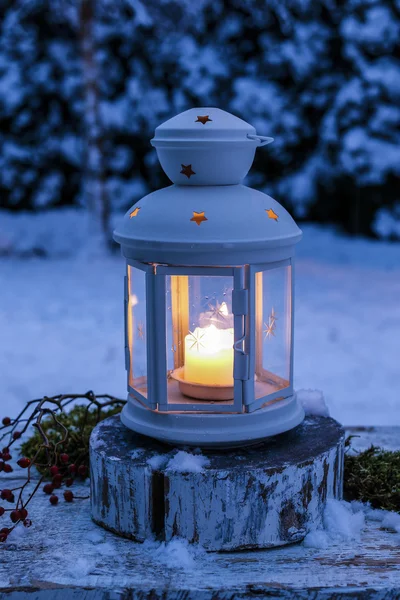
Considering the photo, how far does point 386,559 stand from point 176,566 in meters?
0.55

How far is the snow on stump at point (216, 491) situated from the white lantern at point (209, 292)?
0.21ft

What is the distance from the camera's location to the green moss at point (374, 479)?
7.59 feet

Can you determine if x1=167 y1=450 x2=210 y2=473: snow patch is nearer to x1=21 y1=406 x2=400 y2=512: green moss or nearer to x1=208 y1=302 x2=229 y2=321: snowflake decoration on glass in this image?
x1=208 y1=302 x2=229 y2=321: snowflake decoration on glass

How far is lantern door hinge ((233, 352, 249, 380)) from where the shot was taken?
208cm

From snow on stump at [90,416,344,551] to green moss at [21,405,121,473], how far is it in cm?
42

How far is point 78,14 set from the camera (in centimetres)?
829

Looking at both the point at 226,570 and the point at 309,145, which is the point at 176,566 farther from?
the point at 309,145

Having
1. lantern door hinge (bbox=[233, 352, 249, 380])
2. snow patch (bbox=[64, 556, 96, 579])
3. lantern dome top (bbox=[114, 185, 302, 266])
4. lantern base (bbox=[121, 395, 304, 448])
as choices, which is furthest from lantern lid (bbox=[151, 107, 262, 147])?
snow patch (bbox=[64, 556, 96, 579])

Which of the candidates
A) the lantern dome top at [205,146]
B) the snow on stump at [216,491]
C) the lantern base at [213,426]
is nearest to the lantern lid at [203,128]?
the lantern dome top at [205,146]

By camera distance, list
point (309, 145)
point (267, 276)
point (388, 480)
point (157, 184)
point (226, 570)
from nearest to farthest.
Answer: point (226, 570), point (267, 276), point (388, 480), point (309, 145), point (157, 184)

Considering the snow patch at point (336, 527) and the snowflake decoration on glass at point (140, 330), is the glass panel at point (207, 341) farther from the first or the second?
the snow patch at point (336, 527)

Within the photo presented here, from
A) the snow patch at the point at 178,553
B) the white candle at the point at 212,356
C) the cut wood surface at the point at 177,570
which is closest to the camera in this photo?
the cut wood surface at the point at 177,570

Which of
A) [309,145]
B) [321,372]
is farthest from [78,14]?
[321,372]

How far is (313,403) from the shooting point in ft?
8.23
